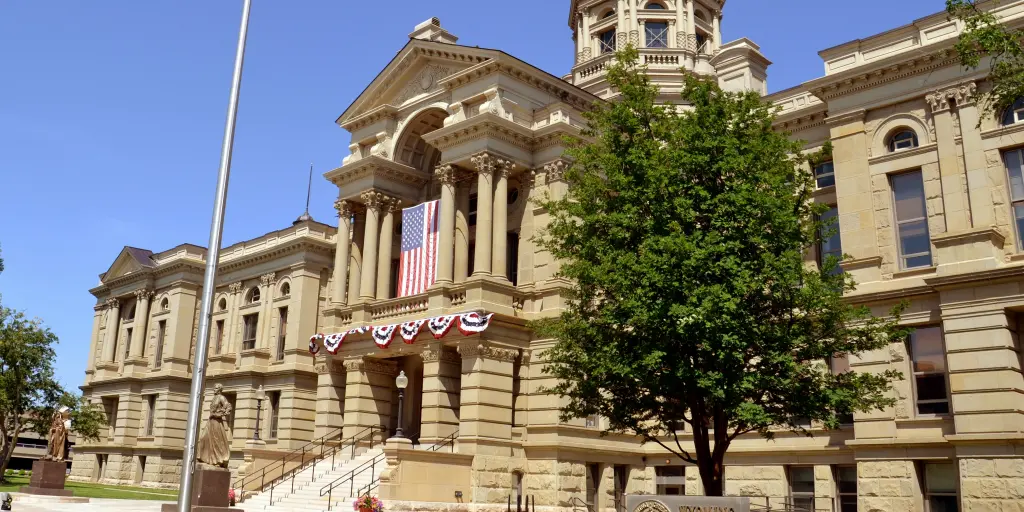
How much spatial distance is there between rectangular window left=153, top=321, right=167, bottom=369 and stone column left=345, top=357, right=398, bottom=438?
2572cm

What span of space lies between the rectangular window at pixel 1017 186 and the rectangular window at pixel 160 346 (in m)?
50.2

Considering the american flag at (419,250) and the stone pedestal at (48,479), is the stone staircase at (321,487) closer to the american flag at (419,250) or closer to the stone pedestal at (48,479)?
the american flag at (419,250)

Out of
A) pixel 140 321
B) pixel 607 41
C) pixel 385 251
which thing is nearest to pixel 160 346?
pixel 140 321

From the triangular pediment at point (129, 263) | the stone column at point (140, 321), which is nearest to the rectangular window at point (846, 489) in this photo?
the stone column at point (140, 321)

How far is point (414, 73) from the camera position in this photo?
41219mm

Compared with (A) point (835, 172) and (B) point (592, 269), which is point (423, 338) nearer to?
(B) point (592, 269)

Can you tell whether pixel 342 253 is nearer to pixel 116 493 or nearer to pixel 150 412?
pixel 116 493

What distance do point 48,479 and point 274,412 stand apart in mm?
16918

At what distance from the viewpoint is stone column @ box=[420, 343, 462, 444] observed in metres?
34.0

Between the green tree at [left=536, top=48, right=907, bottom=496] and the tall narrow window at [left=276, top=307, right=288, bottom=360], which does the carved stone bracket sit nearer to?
the green tree at [left=536, top=48, right=907, bottom=496]

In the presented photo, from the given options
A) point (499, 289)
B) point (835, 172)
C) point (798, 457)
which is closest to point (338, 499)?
point (499, 289)

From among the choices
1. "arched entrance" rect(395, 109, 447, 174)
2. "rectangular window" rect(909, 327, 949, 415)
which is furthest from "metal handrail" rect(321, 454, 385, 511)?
"rectangular window" rect(909, 327, 949, 415)

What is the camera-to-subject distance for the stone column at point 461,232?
118 feet

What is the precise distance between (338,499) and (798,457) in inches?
621
